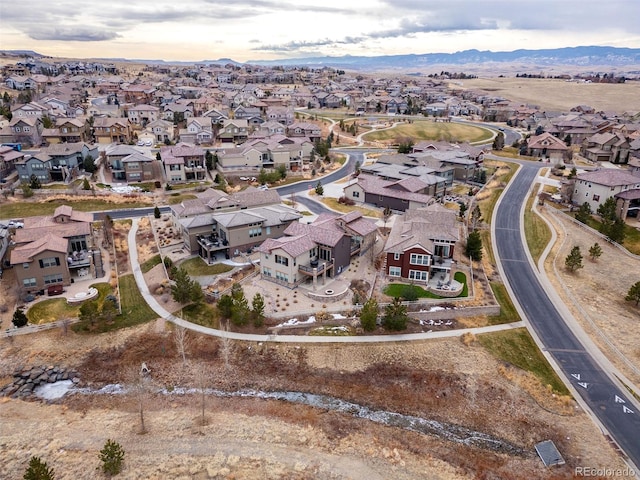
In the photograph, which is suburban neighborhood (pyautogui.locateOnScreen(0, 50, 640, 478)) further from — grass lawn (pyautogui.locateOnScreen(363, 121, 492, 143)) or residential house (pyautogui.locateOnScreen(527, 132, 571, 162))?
grass lawn (pyautogui.locateOnScreen(363, 121, 492, 143))

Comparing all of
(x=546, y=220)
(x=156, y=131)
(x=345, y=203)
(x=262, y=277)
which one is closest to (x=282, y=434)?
(x=262, y=277)

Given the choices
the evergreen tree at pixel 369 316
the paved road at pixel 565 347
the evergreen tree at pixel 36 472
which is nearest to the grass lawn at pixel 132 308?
the evergreen tree at pixel 36 472

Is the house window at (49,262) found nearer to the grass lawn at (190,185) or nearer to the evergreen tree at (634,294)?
the grass lawn at (190,185)

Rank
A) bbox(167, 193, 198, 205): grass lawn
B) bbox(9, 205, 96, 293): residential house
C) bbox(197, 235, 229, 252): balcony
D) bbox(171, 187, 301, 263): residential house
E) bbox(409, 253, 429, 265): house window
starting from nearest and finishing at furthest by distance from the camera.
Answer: bbox(9, 205, 96, 293): residential house → bbox(409, 253, 429, 265): house window → bbox(197, 235, 229, 252): balcony → bbox(171, 187, 301, 263): residential house → bbox(167, 193, 198, 205): grass lawn

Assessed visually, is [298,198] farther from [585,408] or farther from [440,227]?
[585,408]

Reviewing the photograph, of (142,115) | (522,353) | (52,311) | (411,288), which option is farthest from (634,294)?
(142,115)

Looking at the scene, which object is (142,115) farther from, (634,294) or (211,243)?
(634,294)

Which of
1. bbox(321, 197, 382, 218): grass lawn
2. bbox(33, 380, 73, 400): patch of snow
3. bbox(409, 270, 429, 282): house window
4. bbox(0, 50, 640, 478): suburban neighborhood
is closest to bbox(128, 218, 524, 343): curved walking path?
bbox(0, 50, 640, 478): suburban neighborhood
